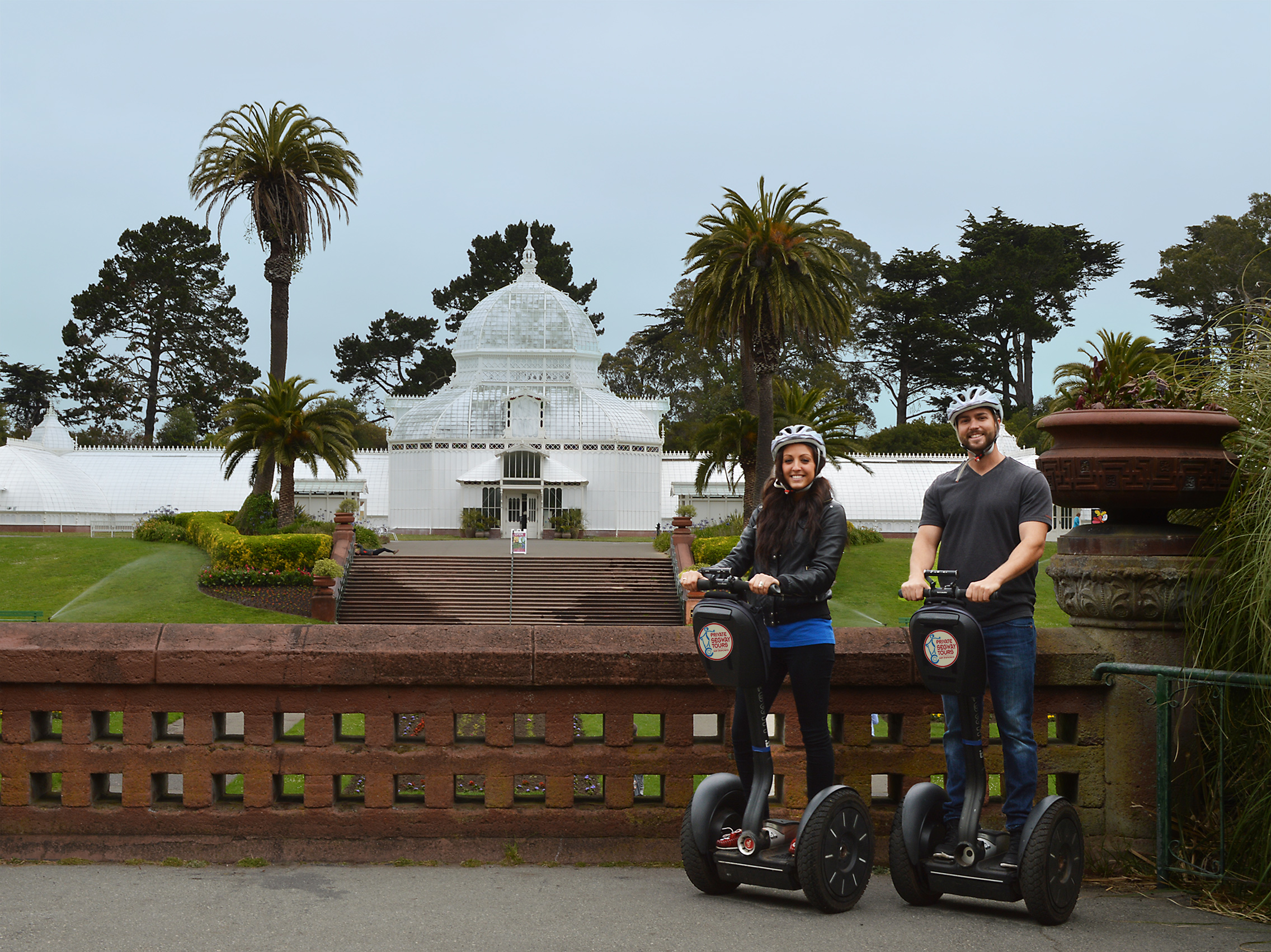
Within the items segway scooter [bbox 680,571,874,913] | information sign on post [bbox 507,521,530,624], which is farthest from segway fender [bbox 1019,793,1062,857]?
information sign on post [bbox 507,521,530,624]

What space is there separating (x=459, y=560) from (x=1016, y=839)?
28.5m

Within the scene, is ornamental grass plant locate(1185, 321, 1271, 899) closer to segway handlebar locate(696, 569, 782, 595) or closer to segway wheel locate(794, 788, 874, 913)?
segway wheel locate(794, 788, 874, 913)

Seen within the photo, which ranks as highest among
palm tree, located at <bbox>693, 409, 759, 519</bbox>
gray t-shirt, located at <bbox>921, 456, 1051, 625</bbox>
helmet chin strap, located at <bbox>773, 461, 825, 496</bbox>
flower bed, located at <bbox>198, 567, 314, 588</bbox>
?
palm tree, located at <bbox>693, 409, 759, 519</bbox>

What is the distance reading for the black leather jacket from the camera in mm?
4395

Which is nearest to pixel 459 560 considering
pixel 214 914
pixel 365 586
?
pixel 365 586

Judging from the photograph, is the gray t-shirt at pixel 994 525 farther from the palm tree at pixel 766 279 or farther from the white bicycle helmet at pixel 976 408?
the palm tree at pixel 766 279

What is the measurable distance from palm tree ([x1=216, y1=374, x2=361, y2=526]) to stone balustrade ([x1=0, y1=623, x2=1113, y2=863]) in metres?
27.5

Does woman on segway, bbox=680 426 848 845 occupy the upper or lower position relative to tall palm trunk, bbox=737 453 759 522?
lower

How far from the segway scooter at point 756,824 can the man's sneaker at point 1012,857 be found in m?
0.49

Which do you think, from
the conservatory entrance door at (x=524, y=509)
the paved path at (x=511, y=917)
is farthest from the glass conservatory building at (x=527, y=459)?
the paved path at (x=511, y=917)

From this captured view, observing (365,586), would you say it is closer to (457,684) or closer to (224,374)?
(457,684)

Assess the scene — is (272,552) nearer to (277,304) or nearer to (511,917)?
(277,304)

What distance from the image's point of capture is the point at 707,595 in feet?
15.2

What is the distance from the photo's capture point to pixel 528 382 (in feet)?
174
